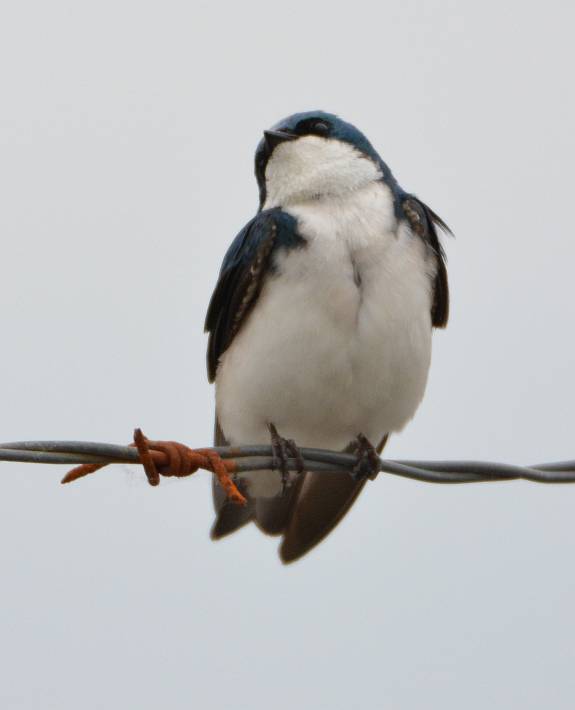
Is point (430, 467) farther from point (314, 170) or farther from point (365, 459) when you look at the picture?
point (314, 170)

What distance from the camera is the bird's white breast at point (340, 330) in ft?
13.9

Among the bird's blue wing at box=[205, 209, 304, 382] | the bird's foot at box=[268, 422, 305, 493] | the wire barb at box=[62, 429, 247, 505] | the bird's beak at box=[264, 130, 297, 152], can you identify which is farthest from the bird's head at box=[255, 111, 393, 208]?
the wire barb at box=[62, 429, 247, 505]

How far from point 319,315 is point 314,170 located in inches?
27.8

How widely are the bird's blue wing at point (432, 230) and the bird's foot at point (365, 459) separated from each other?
54 centimetres

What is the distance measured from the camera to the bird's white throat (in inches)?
182

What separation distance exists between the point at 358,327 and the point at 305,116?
107 cm

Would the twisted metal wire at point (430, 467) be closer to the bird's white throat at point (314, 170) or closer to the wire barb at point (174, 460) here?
the wire barb at point (174, 460)

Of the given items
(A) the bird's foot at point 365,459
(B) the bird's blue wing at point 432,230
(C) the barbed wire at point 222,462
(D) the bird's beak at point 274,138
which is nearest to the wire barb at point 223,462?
(C) the barbed wire at point 222,462

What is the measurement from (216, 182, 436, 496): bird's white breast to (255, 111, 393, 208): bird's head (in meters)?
0.09

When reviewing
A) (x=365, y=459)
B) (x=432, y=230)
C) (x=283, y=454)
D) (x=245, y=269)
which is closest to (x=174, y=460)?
(x=283, y=454)

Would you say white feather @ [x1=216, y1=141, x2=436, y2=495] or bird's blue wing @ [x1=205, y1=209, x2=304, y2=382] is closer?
white feather @ [x1=216, y1=141, x2=436, y2=495]

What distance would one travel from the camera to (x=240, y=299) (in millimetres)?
4508

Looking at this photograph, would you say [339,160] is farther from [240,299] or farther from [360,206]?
[240,299]

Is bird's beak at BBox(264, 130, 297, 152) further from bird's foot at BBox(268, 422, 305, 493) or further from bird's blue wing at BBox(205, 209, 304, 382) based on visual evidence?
bird's foot at BBox(268, 422, 305, 493)
